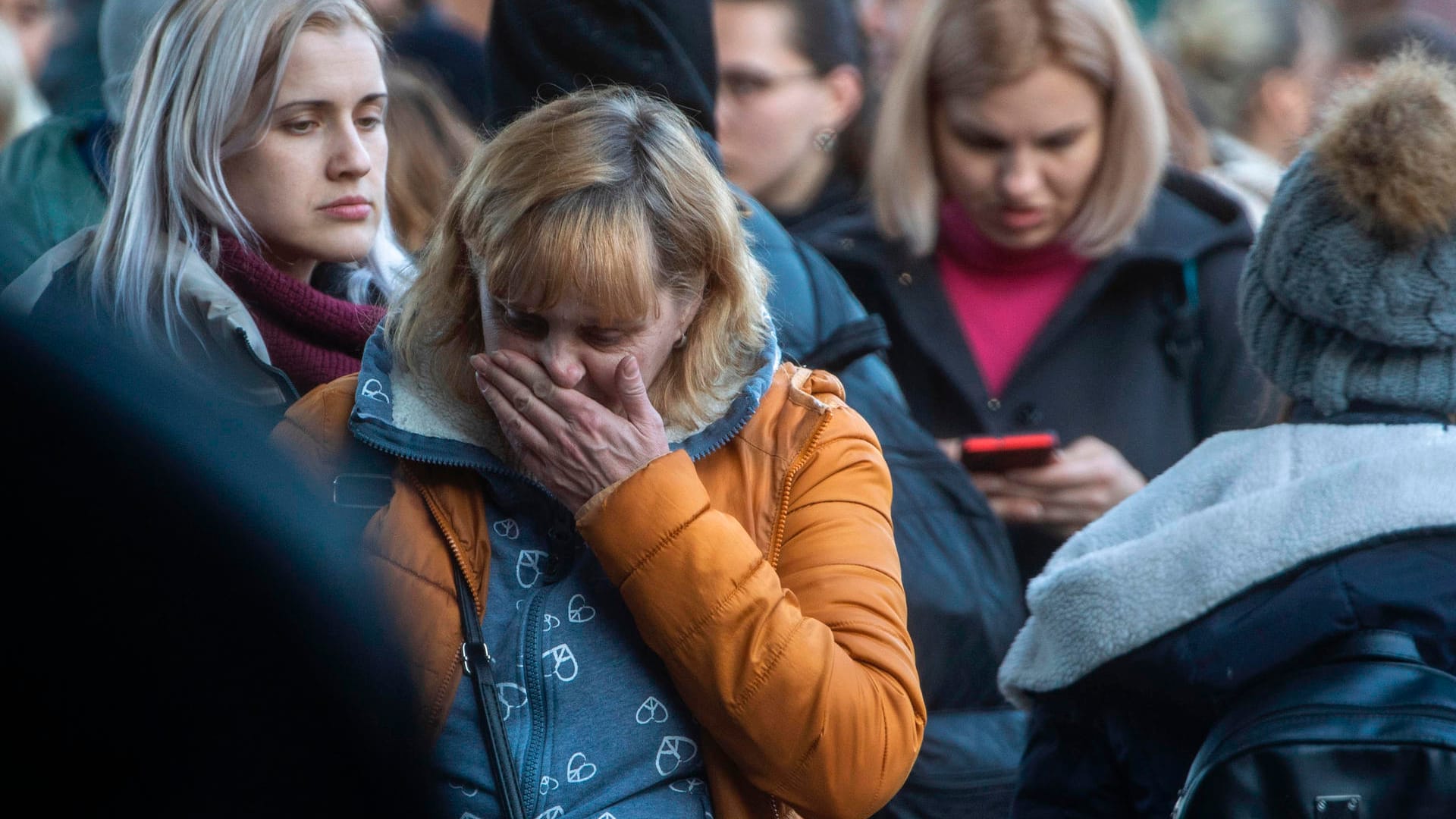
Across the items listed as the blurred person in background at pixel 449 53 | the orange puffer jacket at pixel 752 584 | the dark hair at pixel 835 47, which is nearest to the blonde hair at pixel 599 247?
the orange puffer jacket at pixel 752 584

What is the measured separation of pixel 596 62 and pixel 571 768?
4.12ft

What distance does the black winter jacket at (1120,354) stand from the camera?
3561mm

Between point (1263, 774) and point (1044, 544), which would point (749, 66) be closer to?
point (1044, 544)

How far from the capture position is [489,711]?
74.0 inches

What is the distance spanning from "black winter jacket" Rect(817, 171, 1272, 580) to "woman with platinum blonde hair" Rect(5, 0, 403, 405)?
1.61 m

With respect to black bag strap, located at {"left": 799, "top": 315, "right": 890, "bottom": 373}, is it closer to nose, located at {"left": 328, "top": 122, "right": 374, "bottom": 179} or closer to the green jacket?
nose, located at {"left": 328, "top": 122, "right": 374, "bottom": 179}

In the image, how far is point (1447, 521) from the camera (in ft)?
6.41

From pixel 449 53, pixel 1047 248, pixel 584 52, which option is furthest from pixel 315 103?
pixel 449 53

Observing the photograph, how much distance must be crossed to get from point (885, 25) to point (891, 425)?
4488 mm

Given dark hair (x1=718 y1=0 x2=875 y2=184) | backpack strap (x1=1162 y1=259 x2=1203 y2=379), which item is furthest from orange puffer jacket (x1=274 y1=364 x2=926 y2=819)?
dark hair (x1=718 y1=0 x2=875 y2=184)

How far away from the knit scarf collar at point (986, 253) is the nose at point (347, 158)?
5.90ft

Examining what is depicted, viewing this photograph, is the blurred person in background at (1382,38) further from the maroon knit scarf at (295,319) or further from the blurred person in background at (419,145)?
the maroon knit scarf at (295,319)

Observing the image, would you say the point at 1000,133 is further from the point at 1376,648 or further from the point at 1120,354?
the point at 1376,648

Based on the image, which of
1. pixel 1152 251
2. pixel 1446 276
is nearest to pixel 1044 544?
pixel 1152 251
